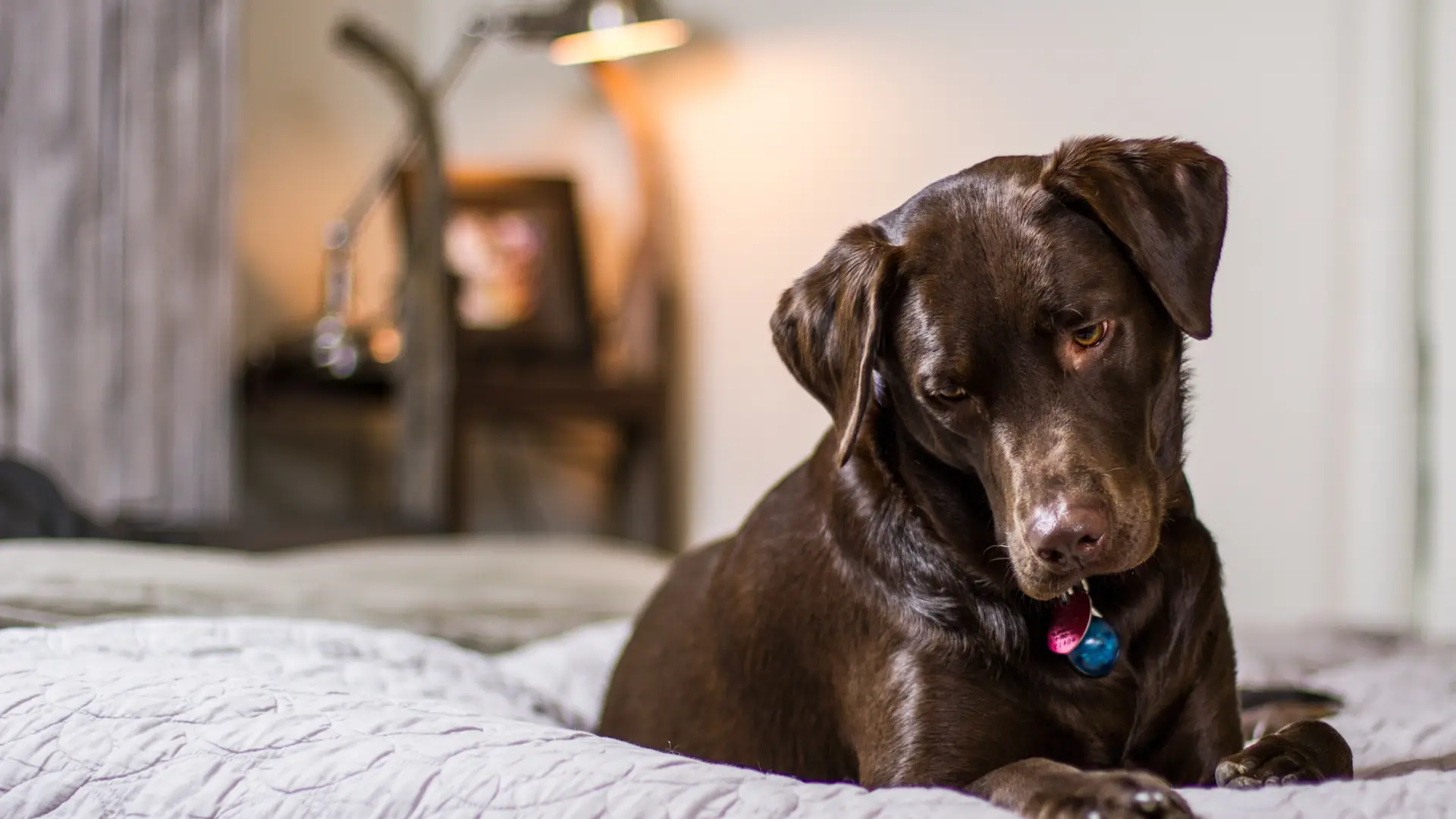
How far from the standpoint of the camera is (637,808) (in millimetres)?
872

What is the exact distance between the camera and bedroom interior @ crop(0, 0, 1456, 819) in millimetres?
1142

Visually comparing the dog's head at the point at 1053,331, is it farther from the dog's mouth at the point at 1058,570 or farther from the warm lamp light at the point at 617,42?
the warm lamp light at the point at 617,42

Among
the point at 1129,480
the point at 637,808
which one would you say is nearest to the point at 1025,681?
the point at 1129,480

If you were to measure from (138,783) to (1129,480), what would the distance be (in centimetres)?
83

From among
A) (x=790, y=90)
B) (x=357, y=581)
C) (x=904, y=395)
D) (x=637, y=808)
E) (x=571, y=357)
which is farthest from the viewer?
(x=571, y=357)

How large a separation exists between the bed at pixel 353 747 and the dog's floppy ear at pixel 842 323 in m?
0.36

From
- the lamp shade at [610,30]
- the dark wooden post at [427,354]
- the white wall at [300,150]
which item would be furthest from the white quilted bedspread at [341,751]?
the white wall at [300,150]

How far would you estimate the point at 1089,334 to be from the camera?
1083mm

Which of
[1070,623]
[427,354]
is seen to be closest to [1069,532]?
[1070,623]

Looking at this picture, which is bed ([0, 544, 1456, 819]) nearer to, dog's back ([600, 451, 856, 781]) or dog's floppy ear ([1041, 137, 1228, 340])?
dog's back ([600, 451, 856, 781])

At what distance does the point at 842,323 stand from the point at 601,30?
8.49 ft

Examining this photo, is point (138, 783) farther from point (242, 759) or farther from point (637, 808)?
point (637, 808)

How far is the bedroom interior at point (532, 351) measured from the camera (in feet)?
3.75

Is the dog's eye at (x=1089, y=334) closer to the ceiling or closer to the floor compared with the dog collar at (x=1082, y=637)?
closer to the ceiling
